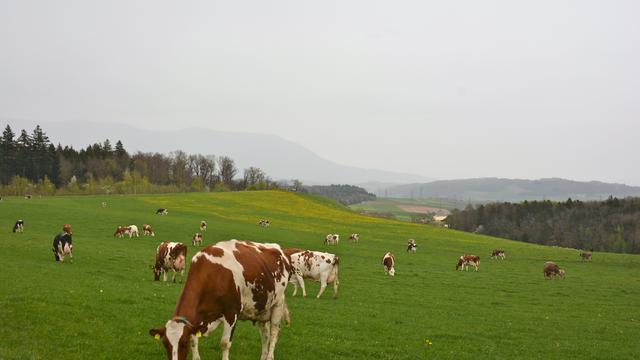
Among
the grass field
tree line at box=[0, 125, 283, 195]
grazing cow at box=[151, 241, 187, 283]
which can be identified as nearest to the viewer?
the grass field

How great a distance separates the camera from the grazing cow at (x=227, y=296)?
10.1 metres

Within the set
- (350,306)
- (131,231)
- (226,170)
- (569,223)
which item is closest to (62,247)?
(131,231)

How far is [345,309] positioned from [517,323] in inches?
315

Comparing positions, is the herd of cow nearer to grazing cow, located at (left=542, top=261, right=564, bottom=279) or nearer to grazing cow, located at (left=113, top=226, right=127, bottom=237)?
grazing cow, located at (left=542, top=261, right=564, bottom=279)

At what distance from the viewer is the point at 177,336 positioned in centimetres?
971

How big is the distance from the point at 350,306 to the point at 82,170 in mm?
123651

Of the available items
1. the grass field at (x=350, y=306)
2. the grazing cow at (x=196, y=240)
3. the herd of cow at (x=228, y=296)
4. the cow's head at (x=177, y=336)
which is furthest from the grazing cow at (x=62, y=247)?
the cow's head at (x=177, y=336)

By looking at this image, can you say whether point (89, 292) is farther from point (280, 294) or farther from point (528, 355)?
point (528, 355)

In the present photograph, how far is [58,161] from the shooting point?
401 feet

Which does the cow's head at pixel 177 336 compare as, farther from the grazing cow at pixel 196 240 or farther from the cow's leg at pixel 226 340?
the grazing cow at pixel 196 240

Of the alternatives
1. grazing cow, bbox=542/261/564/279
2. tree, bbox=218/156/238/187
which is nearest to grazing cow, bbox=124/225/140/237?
grazing cow, bbox=542/261/564/279

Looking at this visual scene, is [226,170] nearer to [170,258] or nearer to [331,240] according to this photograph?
[331,240]

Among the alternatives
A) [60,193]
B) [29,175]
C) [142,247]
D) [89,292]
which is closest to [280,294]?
[89,292]

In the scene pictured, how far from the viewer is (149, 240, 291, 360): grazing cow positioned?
396 inches
